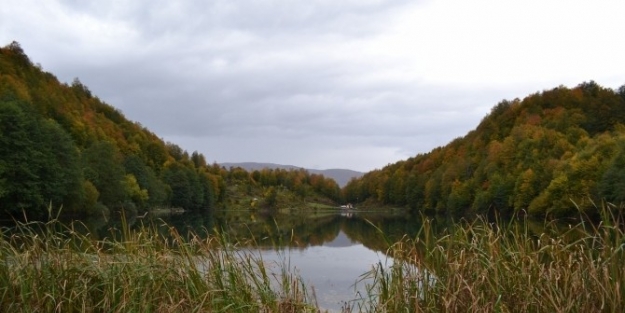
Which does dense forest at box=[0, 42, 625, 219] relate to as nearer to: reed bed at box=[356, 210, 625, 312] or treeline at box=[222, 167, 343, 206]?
reed bed at box=[356, 210, 625, 312]

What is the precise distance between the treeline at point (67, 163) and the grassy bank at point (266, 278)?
0.77 meters

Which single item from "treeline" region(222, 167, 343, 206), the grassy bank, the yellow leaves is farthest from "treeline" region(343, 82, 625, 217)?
the yellow leaves

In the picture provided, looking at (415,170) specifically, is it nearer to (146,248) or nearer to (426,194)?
(426,194)

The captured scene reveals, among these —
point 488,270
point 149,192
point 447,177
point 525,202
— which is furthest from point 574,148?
point 488,270

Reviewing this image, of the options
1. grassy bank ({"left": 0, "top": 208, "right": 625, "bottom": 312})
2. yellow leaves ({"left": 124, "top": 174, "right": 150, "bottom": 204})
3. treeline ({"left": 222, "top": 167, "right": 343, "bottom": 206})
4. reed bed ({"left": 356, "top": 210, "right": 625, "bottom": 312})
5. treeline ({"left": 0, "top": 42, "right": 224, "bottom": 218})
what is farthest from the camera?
treeline ({"left": 222, "top": 167, "right": 343, "bottom": 206})

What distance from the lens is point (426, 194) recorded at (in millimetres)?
113625

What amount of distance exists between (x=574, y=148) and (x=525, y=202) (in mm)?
16799

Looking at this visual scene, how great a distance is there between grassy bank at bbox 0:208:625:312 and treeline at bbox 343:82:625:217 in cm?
2779

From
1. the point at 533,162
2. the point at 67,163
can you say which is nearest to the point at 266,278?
the point at 67,163

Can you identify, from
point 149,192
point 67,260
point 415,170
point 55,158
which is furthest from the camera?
point 415,170

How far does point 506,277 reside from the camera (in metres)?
5.76

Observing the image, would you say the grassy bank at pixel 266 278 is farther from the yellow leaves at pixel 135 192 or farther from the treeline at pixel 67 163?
the yellow leaves at pixel 135 192

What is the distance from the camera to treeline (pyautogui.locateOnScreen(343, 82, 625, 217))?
57375mm

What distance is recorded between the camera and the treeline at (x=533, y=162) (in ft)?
188
